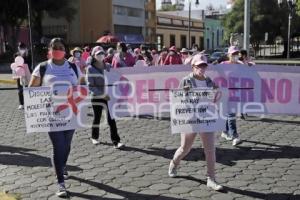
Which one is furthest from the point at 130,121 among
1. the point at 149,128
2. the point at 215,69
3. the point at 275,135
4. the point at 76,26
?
the point at 76,26

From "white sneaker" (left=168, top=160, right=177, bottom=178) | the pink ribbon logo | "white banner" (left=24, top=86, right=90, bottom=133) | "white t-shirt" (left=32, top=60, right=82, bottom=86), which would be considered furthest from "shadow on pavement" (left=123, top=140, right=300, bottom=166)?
"white t-shirt" (left=32, top=60, right=82, bottom=86)

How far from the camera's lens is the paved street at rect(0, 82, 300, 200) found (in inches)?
250

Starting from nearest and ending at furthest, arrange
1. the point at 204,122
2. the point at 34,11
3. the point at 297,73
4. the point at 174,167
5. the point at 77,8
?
1. the point at 204,122
2. the point at 174,167
3. the point at 297,73
4. the point at 34,11
5. the point at 77,8

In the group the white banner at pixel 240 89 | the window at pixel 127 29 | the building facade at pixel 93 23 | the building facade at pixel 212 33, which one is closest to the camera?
the white banner at pixel 240 89

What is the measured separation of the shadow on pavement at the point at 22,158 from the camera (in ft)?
25.7

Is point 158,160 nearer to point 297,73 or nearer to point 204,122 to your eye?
point 204,122

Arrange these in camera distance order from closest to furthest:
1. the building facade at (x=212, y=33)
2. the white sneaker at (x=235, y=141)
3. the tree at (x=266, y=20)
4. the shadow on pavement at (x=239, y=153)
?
the shadow on pavement at (x=239, y=153)
the white sneaker at (x=235, y=141)
the tree at (x=266, y=20)
the building facade at (x=212, y=33)

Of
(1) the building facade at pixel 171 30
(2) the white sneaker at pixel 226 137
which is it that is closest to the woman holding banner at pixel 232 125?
(2) the white sneaker at pixel 226 137

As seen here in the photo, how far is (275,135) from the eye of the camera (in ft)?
32.3

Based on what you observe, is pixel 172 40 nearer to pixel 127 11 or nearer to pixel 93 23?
pixel 127 11

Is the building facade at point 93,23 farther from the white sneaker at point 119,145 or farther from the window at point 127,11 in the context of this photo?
the white sneaker at point 119,145

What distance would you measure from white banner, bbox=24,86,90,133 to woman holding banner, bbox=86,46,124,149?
7.46ft

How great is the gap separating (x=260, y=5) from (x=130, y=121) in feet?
149

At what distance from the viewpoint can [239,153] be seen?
27.5ft
